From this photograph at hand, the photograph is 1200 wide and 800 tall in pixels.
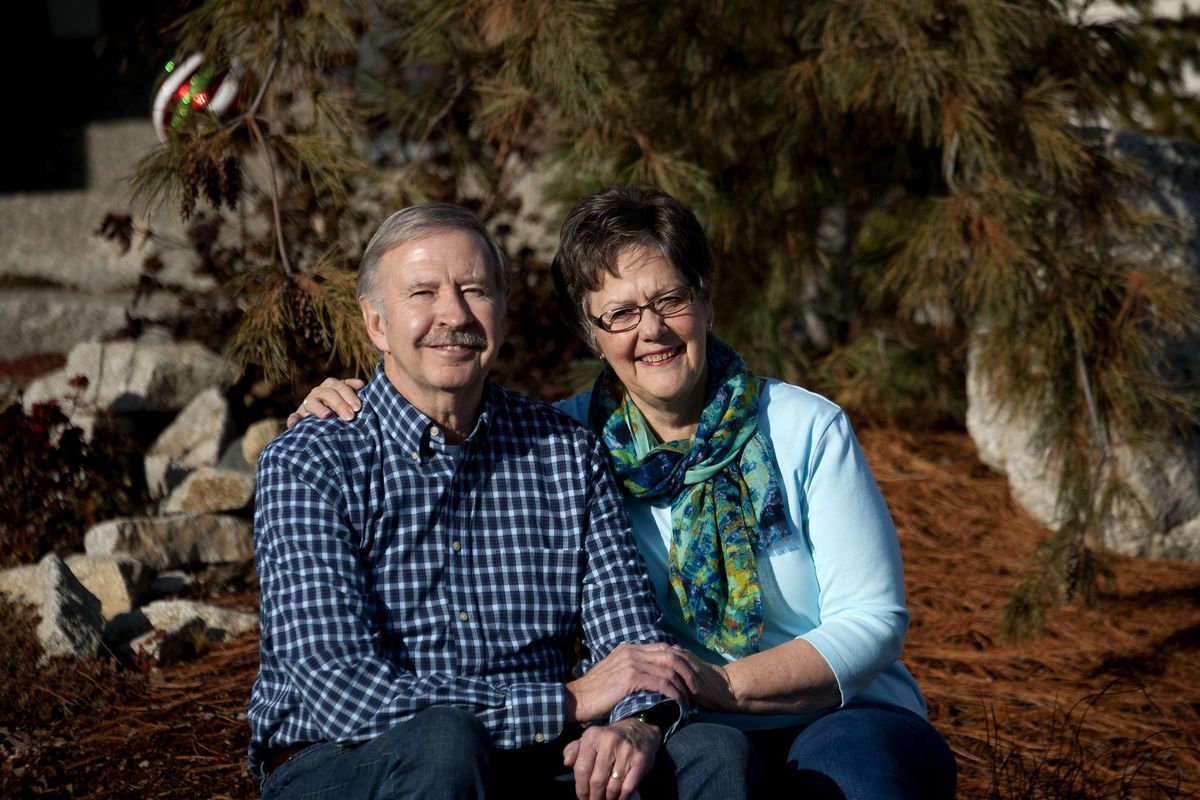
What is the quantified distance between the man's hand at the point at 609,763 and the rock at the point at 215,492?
2.42 meters

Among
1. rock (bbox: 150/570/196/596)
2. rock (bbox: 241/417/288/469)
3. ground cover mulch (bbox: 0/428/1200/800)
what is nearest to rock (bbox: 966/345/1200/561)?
ground cover mulch (bbox: 0/428/1200/800)

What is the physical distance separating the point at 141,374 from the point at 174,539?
3.12ft

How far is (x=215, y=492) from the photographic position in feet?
13.4

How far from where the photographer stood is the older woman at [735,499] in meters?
2.22

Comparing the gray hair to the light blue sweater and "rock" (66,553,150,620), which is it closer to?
the light blue sweater

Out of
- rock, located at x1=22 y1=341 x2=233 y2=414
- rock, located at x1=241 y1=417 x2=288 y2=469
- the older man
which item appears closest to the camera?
the older man

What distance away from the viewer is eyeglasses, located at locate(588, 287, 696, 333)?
2.36m

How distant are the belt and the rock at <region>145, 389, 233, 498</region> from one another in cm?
234

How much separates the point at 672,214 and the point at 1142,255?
2.40 m

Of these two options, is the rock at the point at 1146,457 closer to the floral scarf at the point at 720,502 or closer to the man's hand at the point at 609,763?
the floral scarf at the point at 720,502

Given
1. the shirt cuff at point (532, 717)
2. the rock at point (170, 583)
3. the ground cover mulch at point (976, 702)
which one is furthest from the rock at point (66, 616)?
the shirt cuff at point (532, 717)

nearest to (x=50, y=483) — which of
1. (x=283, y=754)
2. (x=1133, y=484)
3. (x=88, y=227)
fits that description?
(x=283, y=754)

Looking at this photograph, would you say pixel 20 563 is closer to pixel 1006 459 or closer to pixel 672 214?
pixel 672 214

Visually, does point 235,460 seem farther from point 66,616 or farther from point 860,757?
point 860,757
